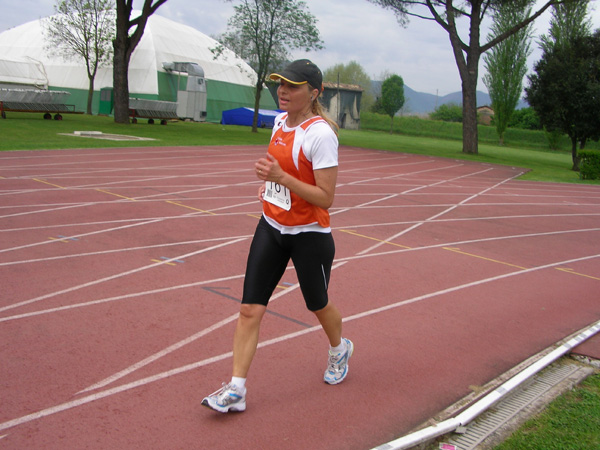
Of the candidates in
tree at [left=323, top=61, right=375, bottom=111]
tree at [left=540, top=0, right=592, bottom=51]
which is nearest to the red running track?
tree at [left=540, top=0, right=592, bottom=51]

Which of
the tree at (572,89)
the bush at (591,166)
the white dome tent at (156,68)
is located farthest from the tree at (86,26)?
the bush at (591,166)

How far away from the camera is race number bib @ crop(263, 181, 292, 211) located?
339 cm

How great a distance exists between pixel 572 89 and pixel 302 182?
2897cm

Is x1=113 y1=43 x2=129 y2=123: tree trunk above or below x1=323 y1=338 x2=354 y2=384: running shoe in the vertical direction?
above

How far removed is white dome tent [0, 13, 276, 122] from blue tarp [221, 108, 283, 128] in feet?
6.64

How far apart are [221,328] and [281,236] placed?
1.50 metres

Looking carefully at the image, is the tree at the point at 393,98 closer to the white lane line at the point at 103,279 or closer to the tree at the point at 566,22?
the tree at the point at 566,22

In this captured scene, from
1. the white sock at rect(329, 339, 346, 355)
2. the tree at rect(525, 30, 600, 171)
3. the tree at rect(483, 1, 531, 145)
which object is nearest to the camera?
the white sock at rect(329, 339, 346, 355)

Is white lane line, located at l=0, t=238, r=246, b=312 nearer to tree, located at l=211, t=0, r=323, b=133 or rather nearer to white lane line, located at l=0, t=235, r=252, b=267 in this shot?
white lane line, located at l=0, t=235, r=252, b=267

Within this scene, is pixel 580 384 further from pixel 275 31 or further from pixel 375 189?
pixel 275 31

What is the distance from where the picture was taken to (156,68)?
4644cm

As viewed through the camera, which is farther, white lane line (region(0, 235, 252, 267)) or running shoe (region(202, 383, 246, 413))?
white lane line (region(0, 235, 252, 267))

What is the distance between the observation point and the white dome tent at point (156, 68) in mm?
46375

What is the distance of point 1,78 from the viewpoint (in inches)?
1438
